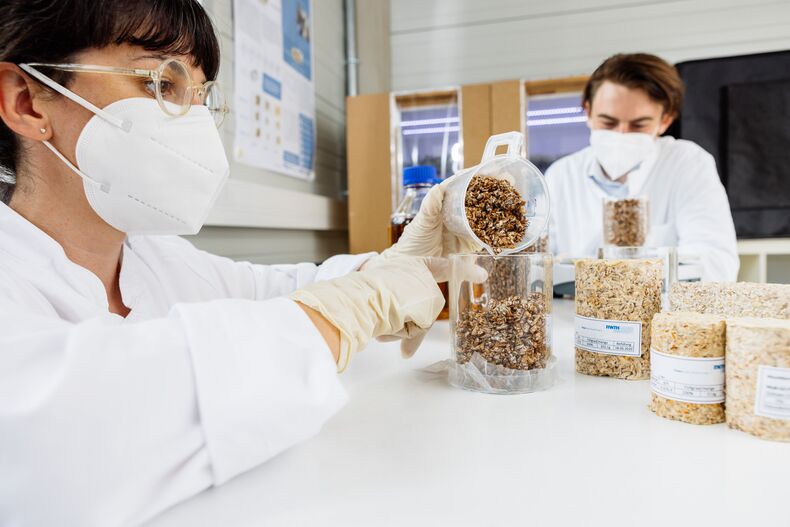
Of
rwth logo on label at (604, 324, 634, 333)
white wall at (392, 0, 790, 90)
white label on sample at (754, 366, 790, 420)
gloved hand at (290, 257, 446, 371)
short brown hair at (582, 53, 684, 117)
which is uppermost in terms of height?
white wall at (392, 0, 790, 90)

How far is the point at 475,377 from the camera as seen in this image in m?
0.74

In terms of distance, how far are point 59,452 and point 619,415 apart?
0.61 metres

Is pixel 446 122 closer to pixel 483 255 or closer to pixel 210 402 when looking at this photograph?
pixel 483 255

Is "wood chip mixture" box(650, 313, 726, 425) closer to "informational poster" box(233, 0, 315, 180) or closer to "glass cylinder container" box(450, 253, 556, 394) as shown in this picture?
"glass cylinder container" box(450, 253, 556, 394)

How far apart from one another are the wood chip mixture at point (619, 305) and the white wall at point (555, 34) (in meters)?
2.59

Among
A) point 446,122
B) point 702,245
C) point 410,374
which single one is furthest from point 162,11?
point 446,122

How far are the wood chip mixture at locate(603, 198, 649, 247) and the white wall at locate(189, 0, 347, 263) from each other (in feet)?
4.25

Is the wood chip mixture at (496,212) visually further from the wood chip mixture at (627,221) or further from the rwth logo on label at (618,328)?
the wood chip mixture at (627,221)

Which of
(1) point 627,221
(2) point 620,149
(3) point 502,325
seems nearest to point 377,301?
(3) point 502,325

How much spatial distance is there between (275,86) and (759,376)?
2.21 metres

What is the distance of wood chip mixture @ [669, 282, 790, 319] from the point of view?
64cm

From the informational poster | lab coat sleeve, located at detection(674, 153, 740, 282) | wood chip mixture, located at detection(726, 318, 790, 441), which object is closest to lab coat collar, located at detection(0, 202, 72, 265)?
wood chip mixture, located at detection(726, 318, 790, 441)

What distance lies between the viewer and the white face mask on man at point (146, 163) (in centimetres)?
76

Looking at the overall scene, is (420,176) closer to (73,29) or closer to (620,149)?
(73,29)
